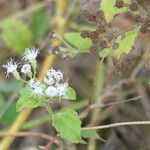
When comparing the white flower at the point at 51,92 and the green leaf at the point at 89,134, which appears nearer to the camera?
the white flower at the point at 51,92

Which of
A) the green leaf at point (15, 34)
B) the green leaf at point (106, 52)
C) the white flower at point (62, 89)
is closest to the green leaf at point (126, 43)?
the green leaf at point (106, 52)

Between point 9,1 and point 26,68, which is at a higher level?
point 9,1

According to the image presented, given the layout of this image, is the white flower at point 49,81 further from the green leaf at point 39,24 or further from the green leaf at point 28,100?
the green leaf at point 39,24

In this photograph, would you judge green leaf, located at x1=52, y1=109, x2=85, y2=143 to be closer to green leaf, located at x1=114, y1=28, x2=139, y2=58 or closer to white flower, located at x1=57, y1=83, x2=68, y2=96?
white flower, located at x1=57, y1=83, x2=68, y2=96

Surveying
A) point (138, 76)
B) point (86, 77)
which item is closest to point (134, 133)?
point (138, 76)

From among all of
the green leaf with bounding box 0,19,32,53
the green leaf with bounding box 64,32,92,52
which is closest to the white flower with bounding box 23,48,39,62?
the green leaf with bounding box 64,32,92,52

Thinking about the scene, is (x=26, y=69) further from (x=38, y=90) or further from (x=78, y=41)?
(x=78, y=41)

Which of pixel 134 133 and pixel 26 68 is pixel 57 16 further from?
pixel 26 68

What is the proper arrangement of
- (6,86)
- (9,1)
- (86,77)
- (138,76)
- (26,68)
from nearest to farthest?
(26,68), (138,76), (6,86), (86,77), (9,1)
